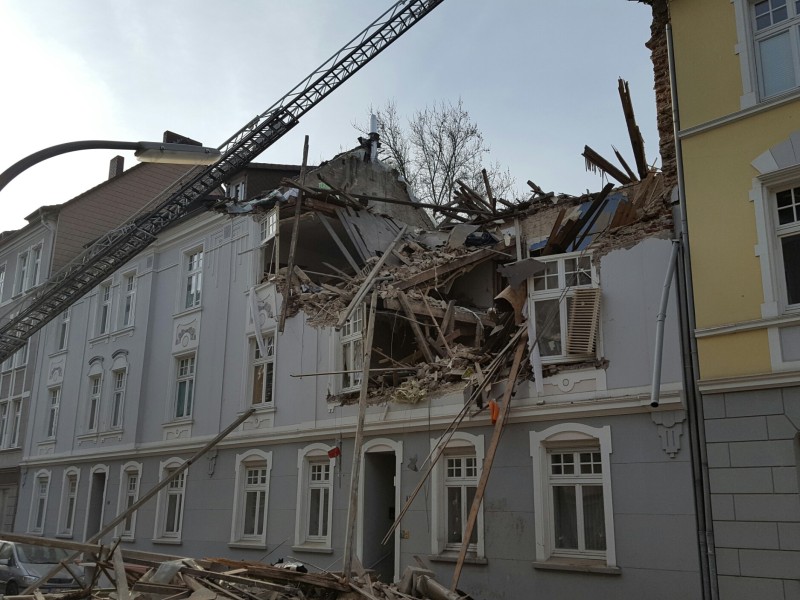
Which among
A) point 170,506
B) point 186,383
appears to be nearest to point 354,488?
point 170,506

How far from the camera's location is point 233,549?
17219mm

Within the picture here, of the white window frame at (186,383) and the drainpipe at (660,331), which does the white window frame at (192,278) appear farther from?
the drainpipe at (660,331)

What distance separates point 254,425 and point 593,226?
8.62 meters

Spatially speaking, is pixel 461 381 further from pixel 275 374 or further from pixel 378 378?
pixel 275 374

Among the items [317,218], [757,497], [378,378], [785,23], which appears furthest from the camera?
[317,218]

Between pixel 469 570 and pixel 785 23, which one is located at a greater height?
pixel 785 23

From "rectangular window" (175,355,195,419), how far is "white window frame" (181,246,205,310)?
1522 millimetres

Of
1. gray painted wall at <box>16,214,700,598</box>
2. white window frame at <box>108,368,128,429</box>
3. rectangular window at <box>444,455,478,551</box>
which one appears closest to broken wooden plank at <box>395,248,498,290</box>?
gray painted wall at <box>16,214,700,598</box>

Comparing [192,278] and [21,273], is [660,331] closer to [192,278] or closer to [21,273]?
[192,278]

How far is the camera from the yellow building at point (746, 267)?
930 cm

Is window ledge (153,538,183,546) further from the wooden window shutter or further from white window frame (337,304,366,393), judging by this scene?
the wooden window shutter

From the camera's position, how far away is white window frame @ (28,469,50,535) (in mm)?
24672

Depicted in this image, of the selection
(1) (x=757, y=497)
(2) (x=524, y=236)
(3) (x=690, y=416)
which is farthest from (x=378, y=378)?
(1) (x=757, y=497)

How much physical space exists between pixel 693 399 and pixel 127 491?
16.4 meters
